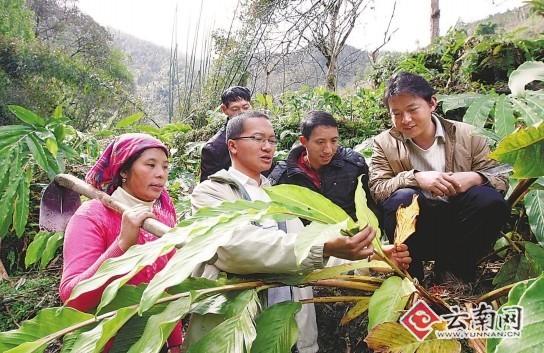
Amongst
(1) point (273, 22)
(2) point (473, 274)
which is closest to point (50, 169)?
(2) point (473, 274)

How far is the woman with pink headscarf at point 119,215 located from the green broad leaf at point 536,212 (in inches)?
47.4

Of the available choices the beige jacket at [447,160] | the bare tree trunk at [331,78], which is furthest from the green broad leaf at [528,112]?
the bare tree trunk at [331,78]

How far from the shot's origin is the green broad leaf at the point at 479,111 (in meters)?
1.61

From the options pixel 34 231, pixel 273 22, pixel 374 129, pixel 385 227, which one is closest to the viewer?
pixel 385 227

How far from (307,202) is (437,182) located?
25.8 inches

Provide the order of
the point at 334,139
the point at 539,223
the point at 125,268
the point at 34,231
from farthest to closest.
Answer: the point at 34,231, the point at 334,139, the point at 539,223, the point at 125,268

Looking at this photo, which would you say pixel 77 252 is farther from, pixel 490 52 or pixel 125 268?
pixel 490 52

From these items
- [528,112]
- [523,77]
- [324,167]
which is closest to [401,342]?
[528,112]

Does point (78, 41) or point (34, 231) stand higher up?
point (78, 41)

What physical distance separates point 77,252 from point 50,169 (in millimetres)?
593

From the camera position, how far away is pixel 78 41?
18.5 m

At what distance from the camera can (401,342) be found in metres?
1.03

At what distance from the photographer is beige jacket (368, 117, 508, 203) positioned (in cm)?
170

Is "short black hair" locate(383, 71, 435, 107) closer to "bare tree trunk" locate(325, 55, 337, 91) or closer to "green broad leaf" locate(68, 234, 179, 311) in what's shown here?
"green broad leaf" locate(68, 234, 179, 311)
